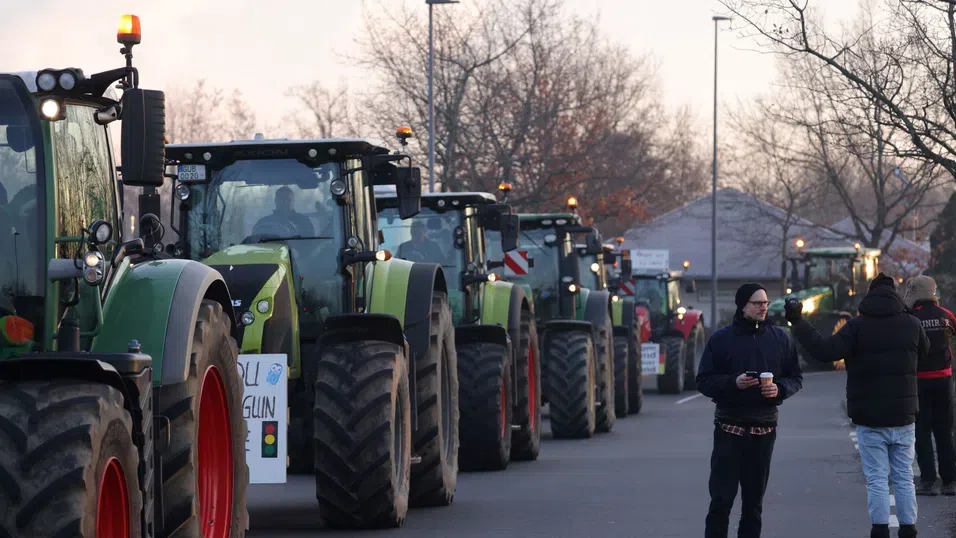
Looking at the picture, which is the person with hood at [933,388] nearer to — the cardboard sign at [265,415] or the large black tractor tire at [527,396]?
the large black tractor tire at [527,396]

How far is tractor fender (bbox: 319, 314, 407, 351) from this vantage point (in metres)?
11.6

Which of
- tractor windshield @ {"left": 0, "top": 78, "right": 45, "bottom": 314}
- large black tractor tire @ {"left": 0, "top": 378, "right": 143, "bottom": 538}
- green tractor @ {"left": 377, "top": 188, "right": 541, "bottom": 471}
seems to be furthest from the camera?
green tractor @ {"left": 377, "top": 188, "right": 541, "bottom": 471}

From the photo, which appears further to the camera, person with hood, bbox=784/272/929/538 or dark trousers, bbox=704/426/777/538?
person with hood, bbox=784/272/929/538

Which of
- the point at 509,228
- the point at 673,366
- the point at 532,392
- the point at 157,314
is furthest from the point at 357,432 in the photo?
the point at 673,366

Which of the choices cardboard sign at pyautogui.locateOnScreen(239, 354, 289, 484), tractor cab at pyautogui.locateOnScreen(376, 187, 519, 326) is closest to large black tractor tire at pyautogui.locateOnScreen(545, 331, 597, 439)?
tractor cab at pyautogui.locateOnScreen(376, 187, 519, 326)

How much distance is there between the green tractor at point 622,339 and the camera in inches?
1069

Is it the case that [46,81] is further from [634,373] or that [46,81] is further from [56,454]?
[634,373]

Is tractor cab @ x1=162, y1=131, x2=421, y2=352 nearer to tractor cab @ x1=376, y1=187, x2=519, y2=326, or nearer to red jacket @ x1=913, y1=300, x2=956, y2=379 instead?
red jacket @ x1=913, y1=300, x2=956, y2=379

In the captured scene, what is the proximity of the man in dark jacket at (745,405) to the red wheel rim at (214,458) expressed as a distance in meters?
2.76

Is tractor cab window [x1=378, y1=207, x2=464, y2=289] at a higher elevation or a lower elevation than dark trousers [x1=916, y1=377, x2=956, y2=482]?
higher

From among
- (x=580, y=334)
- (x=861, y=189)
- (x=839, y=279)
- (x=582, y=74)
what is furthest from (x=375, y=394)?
(x=861, y=189)

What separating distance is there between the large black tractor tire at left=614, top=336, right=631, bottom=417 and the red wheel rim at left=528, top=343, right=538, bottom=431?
791 cm

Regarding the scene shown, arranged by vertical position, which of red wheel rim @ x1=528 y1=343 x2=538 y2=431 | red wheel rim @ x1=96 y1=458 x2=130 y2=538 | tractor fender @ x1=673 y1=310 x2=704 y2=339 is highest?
red wheel rim @ x1=96 y1=458 x2=130 y2=538

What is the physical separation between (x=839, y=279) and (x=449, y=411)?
3463cm
